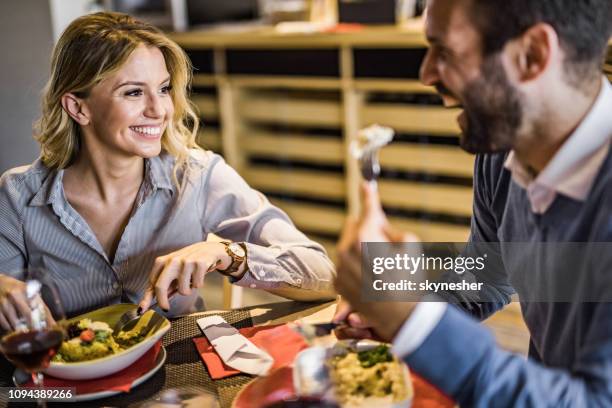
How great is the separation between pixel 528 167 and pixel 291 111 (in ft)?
9.52

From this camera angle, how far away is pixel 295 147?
13.2ft

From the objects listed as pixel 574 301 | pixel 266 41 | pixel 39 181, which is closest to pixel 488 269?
pixel 574 301

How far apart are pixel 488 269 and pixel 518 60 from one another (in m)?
0.55

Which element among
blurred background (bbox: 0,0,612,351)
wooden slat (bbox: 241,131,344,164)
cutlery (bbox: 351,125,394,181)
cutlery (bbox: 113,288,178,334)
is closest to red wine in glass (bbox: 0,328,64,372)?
cutlery (bbox: 113,288,178,334)

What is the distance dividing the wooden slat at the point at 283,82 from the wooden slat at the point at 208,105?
0.23 m

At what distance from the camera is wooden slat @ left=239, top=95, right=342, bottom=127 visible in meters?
3.78

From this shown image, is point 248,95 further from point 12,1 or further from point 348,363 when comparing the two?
point 348,363

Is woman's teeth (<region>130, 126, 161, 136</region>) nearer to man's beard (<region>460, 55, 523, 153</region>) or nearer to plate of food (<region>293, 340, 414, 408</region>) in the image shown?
plate of food (<region>293, 340, 414, 408</region>)

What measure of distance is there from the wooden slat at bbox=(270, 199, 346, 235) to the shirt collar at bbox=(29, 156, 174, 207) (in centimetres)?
218

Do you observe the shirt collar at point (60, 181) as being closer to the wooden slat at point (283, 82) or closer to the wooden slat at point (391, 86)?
the wooden slat at point (391, 86)

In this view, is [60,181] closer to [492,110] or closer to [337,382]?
[337,382]

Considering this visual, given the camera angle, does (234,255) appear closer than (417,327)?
No

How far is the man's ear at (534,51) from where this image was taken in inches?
38.3

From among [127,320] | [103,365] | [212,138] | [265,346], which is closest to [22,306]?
[103,365]
